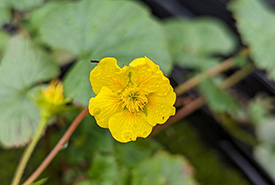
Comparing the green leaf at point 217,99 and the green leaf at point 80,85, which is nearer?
the green leaf at point 80,85

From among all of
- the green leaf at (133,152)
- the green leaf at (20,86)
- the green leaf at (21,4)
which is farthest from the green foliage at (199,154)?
the green leaf at (21,4)

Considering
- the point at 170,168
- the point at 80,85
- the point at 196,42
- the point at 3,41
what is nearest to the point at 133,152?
the point at 170,168

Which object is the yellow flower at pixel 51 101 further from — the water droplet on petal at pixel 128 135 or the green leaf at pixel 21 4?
the green leaf at pixel 21 4

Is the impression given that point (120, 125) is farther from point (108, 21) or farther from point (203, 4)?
point (203, 4)

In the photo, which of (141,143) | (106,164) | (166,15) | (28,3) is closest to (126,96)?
(106,164)

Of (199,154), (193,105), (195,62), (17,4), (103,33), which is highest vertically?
(103,33)

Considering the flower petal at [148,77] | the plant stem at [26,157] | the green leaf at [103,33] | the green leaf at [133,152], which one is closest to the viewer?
the flower petal at [148,77]

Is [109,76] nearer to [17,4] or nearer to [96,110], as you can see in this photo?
[96,110]
